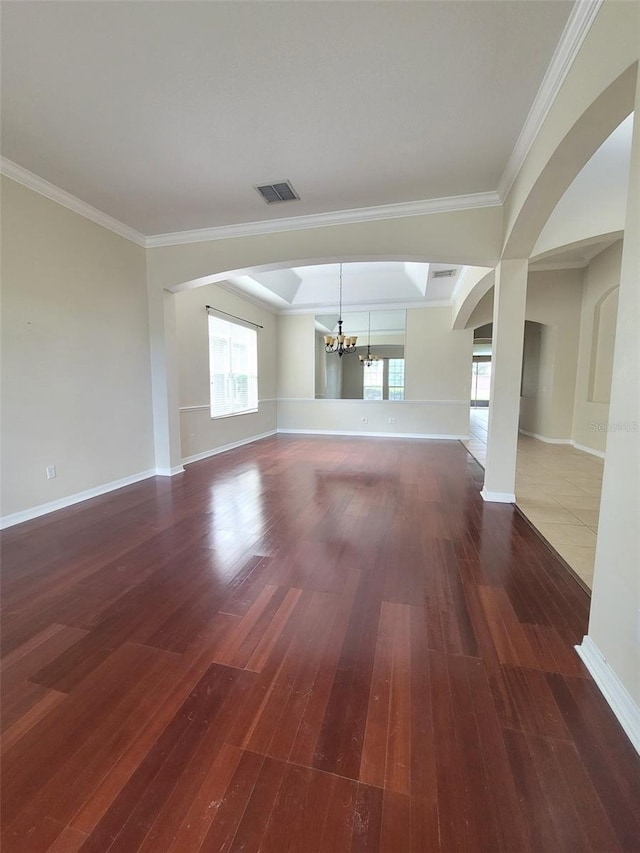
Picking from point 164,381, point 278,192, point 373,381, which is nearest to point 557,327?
point 373,381

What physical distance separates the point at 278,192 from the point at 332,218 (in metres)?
0.66

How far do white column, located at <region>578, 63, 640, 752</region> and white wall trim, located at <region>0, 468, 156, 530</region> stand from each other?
13.6 ft

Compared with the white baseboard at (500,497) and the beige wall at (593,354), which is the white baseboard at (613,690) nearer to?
the white baseboard at (500,497)

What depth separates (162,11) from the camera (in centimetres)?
166

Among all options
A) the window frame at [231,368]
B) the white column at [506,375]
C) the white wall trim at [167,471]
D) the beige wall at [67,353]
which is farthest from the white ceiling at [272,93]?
the white wall trim at [167,471]

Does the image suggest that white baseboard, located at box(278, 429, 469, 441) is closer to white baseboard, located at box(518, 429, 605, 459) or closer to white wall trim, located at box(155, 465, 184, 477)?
white baseboard, located at box(518, 429, 605, 459)

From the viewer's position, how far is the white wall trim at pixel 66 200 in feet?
9.31

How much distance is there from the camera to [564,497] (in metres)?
3.73

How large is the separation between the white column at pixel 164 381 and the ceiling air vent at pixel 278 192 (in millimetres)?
1877

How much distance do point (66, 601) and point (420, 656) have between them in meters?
1.97

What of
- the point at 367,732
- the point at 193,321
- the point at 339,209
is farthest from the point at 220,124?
the point at 367,732

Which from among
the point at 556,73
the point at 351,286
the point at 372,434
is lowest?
the point at 372,434

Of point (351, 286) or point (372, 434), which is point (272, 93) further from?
point (372, 434)

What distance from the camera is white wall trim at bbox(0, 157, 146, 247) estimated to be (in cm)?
284
